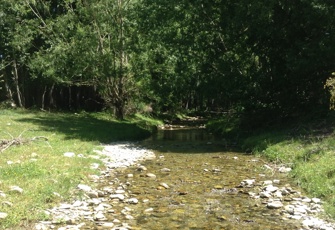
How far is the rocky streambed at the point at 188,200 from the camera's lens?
8.72m

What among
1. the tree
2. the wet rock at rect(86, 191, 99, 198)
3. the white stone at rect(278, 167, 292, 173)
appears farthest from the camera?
the tree

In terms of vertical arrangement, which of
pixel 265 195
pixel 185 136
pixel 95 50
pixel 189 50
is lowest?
pixel 185 136

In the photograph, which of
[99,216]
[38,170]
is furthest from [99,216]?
[38,170]

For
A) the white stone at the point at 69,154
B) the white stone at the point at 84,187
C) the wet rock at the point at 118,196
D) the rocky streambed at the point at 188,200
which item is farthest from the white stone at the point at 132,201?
the white stone at the point at 69,154

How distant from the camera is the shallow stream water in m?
8.88

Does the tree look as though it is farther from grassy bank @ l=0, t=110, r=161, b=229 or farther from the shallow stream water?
the shallow stream water

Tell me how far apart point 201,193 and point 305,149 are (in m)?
5.98

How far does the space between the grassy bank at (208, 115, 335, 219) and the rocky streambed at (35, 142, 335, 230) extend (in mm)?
479

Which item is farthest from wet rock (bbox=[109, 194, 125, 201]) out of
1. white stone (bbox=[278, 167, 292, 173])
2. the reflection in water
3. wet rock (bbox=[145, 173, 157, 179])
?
→ the reflection in water

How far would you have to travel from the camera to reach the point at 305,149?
15.0 meters

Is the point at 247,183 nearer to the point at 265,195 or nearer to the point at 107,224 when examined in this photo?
the point at 265,195

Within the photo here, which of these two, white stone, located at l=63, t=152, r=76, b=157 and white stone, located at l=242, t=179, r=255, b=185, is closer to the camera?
white stone, located at l=242, t=179, r=255, b=185

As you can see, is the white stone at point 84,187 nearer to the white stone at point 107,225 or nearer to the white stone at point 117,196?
the white stone at point 117,196

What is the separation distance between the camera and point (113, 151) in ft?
62.3
